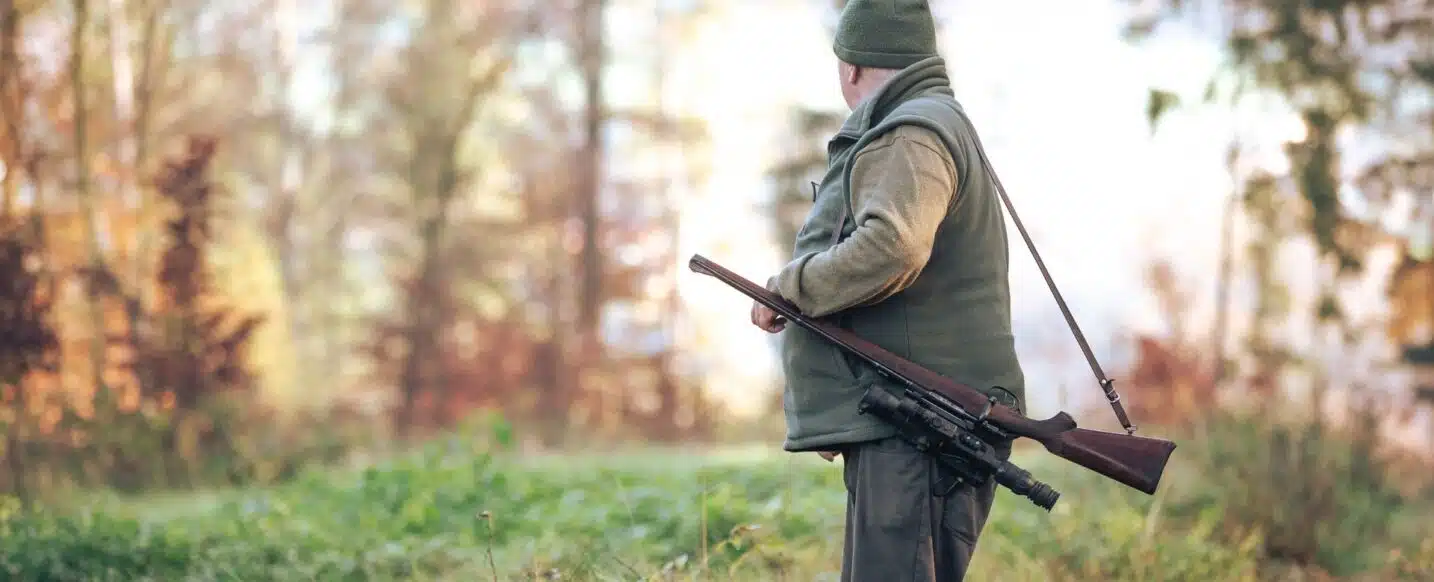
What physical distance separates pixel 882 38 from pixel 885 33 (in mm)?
13

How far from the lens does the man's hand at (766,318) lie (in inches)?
110

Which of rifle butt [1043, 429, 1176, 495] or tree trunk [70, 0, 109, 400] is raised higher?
tree trunk [70, 0, 109, 400]

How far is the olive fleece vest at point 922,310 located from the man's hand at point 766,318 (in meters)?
0.07

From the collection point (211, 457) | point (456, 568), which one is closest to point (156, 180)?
point (211, 457)

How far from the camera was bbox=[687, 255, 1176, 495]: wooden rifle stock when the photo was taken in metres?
2.69

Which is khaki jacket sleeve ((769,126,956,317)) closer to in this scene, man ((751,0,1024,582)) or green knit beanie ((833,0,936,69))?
man ((751,0,1024,582))

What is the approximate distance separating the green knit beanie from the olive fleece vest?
55mm

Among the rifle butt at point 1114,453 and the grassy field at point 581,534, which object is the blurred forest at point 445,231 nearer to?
the grassy field at point 581,534

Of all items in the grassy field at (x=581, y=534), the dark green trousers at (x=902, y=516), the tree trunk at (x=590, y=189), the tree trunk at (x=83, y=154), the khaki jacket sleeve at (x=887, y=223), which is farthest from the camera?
the tree trunk at (x=590, y=189)

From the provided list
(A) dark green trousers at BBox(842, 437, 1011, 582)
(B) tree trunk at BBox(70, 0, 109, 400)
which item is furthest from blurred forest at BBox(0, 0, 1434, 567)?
(A) dark green trousers at BBox(842, 437, 1011, 582)

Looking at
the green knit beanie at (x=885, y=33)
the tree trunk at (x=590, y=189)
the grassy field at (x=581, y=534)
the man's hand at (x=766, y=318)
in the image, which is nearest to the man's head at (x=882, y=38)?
the green knit beanie at (x=885, y=33)

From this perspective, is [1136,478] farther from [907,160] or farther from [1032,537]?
[1032,537]

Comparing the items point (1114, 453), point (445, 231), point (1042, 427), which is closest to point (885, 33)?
point (1042, 427)

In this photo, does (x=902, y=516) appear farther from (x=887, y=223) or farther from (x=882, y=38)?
(x=882, y=38)
